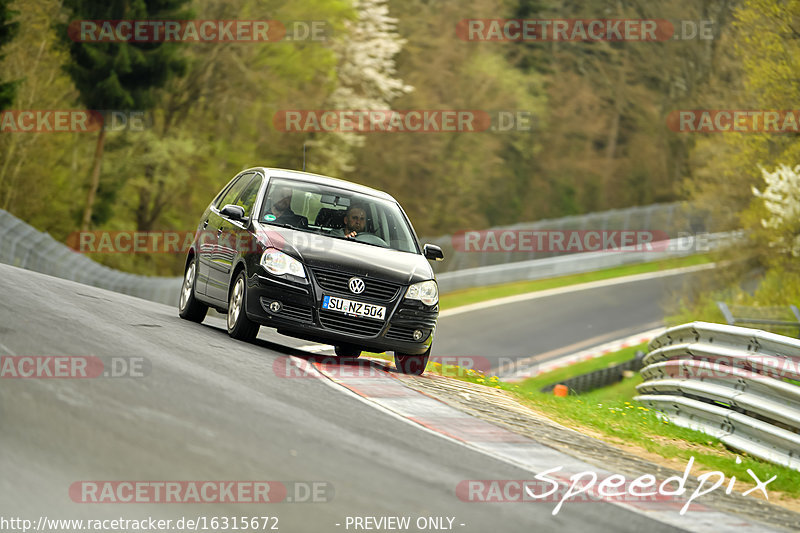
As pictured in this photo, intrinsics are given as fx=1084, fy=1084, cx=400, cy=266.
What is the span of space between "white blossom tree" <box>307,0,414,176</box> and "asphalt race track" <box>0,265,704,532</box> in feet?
123

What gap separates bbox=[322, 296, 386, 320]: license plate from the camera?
10516 mm

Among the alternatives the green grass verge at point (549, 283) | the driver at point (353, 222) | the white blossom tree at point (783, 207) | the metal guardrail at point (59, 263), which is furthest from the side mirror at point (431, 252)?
the green grass verge at point (549, 283)

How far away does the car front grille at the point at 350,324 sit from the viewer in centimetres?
1052

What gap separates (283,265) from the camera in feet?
34.7

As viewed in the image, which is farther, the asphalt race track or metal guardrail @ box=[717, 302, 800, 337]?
metal guardrail @ box=[717, 302, 800, 337]

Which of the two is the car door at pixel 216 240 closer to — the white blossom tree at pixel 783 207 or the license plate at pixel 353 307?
the license plate at pixel 353 307

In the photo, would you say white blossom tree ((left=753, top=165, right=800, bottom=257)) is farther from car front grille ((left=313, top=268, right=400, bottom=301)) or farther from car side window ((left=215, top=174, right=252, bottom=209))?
car front grille ((left=313, top=268, right=400, bottom=301))

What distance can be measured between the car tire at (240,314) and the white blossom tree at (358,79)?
34937 mm

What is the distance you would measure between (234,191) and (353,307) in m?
3.25

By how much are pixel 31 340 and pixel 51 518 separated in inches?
162

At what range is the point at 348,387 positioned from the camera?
9484mm

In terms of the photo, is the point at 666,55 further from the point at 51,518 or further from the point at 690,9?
the point at 51,518

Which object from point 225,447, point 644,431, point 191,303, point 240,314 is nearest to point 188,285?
point 191,303

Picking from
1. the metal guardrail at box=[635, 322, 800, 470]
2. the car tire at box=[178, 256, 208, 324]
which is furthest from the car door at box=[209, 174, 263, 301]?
the metal guardrail at box=[635, 322, 800, 470]
